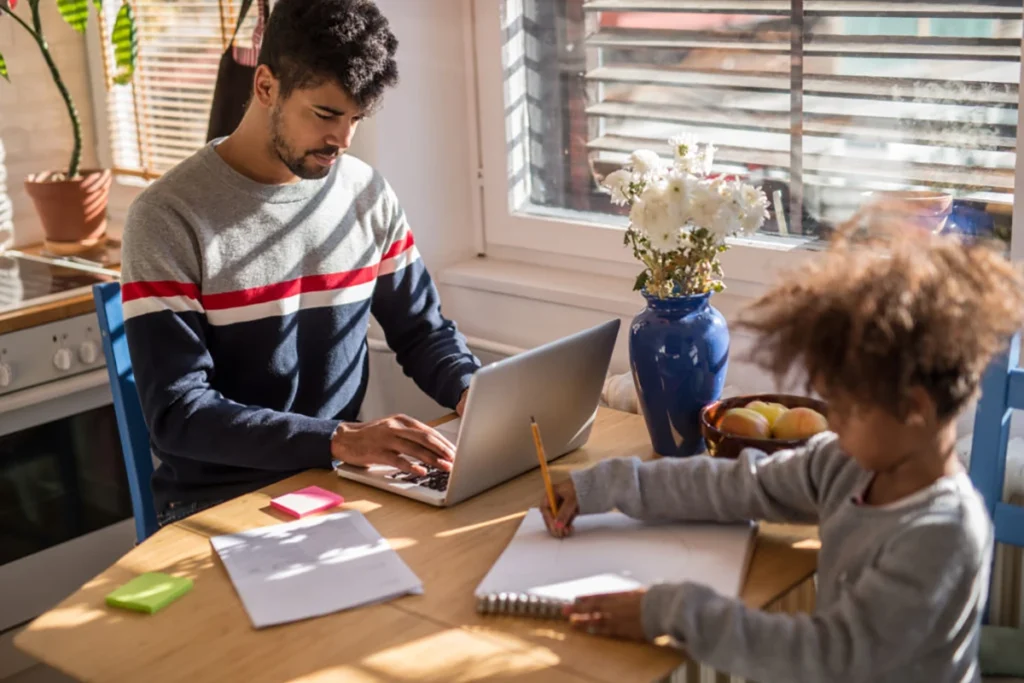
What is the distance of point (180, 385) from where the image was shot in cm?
185

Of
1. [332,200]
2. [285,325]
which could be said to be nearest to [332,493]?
→ [285,325]

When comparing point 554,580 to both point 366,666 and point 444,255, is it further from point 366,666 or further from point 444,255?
point 444,255

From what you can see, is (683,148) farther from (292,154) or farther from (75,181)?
(75,181)

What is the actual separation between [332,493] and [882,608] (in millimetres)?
804

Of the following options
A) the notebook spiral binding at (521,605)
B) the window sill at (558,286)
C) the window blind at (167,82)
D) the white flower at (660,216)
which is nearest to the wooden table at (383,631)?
the notebook spiral binding at (521,605)

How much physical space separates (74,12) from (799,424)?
75.1 inches

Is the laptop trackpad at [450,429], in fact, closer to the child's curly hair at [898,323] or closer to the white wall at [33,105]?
the child's curly hair at [898,323]

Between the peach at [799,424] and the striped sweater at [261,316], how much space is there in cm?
61

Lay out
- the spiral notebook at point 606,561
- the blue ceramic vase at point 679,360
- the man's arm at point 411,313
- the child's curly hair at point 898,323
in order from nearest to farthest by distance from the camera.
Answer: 1. the child's curly hair at point 898,323
2. the spiral notebook at point 606,561
3. the blue ceramic vase at point 679,360
4. the man's arm at point 411,313

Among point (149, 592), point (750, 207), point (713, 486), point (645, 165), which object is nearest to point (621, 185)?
point (645, 165)

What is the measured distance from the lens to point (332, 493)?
5.61ft

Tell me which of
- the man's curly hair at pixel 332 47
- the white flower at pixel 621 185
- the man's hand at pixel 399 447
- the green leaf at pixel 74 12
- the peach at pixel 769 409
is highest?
the green leaf at pixel 74 12

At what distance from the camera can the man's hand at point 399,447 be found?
5.71ft

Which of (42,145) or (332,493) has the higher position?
(42,145)
